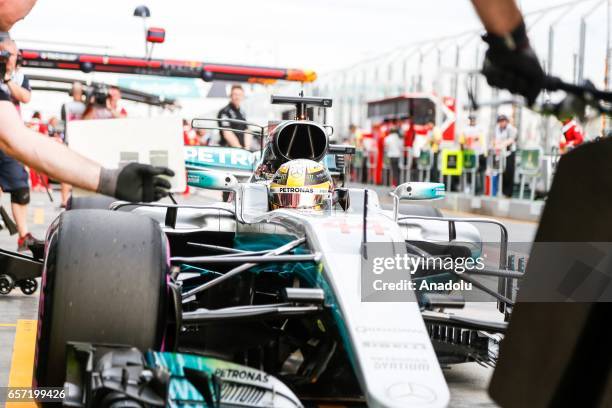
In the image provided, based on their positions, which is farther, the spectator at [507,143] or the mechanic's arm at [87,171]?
the spectator at [507,143]

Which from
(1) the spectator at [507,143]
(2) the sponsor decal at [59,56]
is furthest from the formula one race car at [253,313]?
(2) the sponsor decal at [59,56]

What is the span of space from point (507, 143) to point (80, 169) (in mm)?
16023

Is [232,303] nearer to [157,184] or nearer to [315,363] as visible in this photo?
[315,363]

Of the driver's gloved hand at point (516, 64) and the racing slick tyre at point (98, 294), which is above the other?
Result: the driver's gloved hand at point (516, 64)

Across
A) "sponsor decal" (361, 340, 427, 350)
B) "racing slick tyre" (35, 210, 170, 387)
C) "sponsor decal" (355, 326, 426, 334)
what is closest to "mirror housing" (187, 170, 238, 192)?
"racing slick tyre" (35, 210, 170, 387)

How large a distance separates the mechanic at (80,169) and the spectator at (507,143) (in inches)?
622

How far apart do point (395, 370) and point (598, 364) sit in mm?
1596

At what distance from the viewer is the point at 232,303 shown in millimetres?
5031

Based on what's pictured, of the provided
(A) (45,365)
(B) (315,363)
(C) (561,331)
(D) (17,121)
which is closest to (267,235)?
(B) (315,363)

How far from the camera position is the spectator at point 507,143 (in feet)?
60.7

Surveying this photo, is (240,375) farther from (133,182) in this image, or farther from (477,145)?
(477,145)

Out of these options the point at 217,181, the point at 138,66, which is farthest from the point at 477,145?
the point at 217,181

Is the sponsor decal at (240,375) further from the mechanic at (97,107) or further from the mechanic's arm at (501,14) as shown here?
the mechanic at (97,107)

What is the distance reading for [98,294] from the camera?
381 cm
